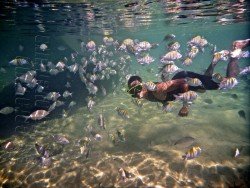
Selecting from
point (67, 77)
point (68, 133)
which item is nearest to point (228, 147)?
point (68, 133)

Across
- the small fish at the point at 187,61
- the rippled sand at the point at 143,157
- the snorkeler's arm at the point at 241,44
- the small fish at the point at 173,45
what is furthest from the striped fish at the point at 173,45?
the rippled sand at the point at 143,157

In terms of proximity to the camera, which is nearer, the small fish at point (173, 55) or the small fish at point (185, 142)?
the small fish at point (185, 142)

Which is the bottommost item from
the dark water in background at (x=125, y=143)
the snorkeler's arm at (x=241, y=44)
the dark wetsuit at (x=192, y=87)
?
the dark water in background at (x=125, y=143)

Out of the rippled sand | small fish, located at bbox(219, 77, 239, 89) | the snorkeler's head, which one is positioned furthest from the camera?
the rippled sand

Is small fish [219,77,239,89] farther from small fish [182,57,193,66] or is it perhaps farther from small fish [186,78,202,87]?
small fish [182,57,193,66]

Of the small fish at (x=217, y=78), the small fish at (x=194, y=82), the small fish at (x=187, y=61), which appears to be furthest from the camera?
the small fish at (x=187, y=61)

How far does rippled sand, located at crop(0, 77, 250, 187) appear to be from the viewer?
26.8 feet

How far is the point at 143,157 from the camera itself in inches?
376

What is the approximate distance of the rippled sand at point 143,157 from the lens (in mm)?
8180

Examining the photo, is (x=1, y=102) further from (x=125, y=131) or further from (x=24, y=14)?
(x=125, y=131)

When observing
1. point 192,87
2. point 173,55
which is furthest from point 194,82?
point 173,55

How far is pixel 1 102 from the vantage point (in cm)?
1609

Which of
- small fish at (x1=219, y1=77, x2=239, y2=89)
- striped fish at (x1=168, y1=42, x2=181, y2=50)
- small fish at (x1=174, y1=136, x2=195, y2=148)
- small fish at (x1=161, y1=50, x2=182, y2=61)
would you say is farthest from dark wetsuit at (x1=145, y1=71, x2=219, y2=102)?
striped fish at (x1=168, y1=42, x2=181, y2=50)

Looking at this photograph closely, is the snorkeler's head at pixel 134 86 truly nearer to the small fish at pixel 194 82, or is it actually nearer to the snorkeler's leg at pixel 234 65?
the small fish at pixel 194 82
